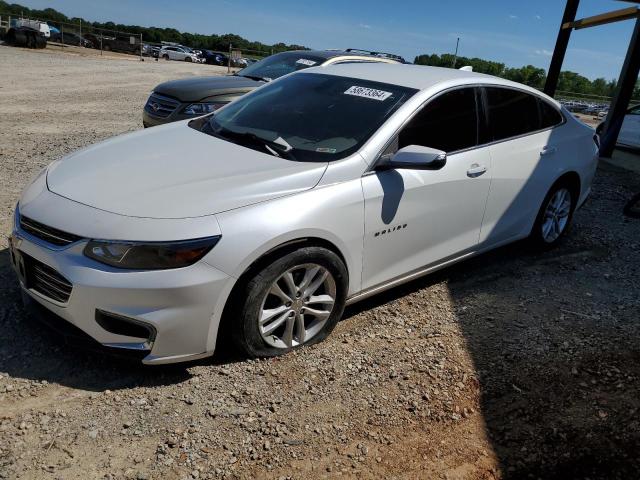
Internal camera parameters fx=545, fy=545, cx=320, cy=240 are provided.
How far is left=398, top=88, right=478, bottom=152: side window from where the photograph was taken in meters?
3.63

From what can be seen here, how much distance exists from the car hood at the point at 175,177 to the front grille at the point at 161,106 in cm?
367

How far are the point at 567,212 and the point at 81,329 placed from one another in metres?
4.55

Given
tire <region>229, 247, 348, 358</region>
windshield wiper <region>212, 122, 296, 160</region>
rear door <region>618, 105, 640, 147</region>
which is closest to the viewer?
tire <region>229, 247, 348, 358</region>

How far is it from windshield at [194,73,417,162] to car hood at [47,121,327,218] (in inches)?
7.0

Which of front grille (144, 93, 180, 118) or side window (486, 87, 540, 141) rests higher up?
side window (486, 87, 540, 141)

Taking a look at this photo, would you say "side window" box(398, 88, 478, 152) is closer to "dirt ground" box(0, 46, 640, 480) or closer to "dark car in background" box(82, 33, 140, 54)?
"dirt ground" box(0, 46, 640, 480)

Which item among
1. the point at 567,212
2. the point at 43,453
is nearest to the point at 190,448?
the point at 43,453

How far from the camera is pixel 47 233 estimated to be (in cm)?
283

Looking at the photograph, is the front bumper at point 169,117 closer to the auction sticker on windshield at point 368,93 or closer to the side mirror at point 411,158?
the auction sticker on windshield at point 368,93

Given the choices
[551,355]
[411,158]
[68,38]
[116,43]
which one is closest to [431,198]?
[411,158]

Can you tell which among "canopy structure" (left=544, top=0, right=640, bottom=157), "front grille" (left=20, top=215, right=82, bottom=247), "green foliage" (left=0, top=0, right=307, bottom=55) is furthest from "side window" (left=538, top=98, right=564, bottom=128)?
"green foliage" (left=0, top=0, right=307, bottom=55)

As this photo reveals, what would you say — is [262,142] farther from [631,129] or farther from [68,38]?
[68,38]

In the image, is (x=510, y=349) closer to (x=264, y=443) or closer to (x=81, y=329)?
(x=264, y=443)

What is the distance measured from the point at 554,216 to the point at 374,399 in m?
3.14
